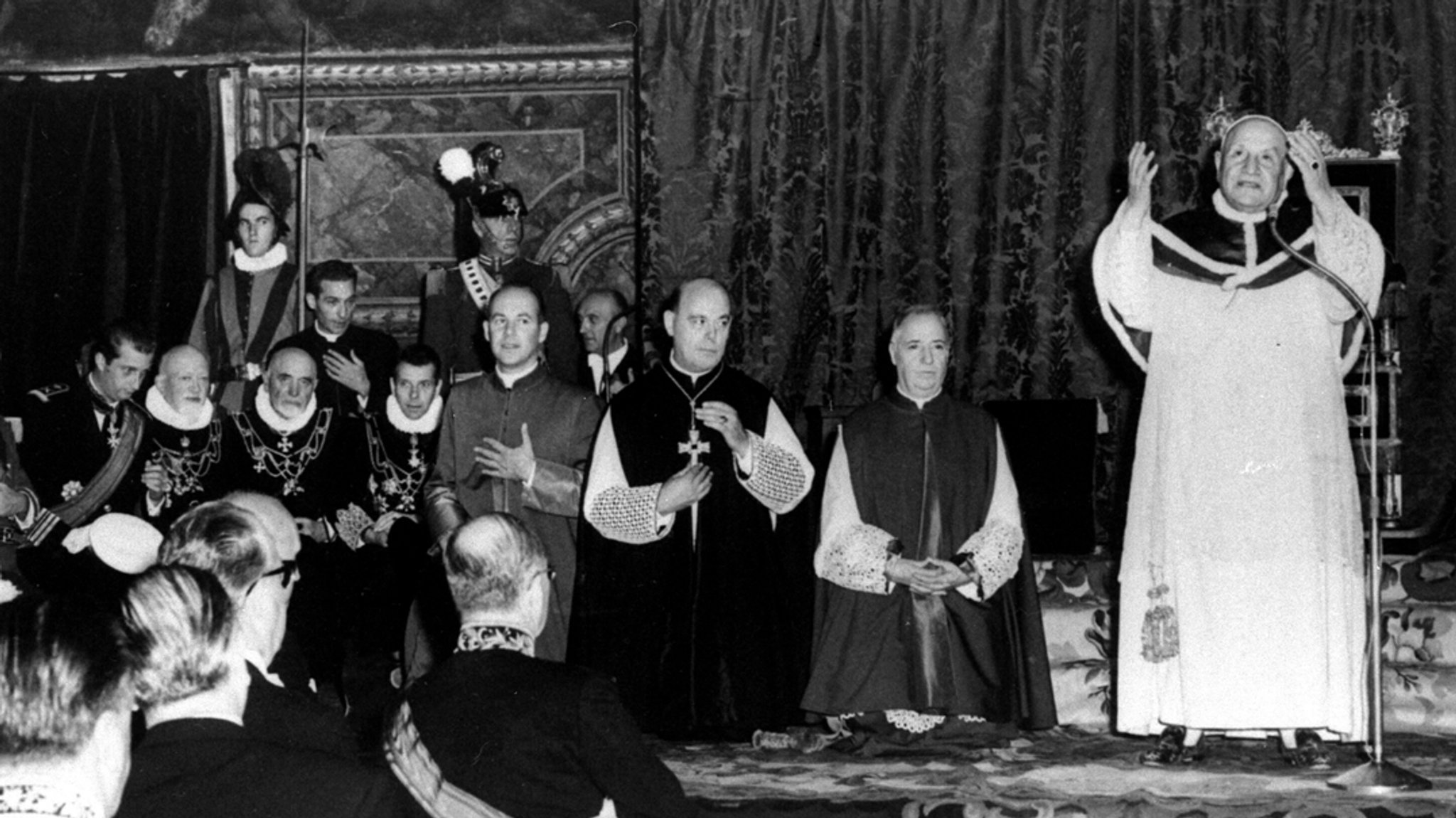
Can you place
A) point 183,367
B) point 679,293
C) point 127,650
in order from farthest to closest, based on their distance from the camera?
point 183,367
point 679,293
point 127,650

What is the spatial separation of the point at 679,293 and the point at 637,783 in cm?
271

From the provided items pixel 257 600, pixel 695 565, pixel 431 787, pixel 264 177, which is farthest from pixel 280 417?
pixel 431 787

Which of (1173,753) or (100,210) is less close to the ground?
(100,210)

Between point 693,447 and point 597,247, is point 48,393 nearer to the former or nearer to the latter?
point 693,447

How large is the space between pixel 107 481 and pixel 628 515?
2206 mm

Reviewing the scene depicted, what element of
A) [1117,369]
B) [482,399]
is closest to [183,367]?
[482,399]

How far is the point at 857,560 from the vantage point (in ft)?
19.1

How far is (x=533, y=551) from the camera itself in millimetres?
3600

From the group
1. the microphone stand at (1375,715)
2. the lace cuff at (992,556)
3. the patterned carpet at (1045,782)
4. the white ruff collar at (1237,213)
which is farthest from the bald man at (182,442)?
the microphone stand at (1375,715)

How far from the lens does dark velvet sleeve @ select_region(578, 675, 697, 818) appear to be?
3518 mm

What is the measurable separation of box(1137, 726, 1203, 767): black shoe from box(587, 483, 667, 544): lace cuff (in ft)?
5.12

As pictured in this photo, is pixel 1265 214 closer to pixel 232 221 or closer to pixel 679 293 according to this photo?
pixel 679 293

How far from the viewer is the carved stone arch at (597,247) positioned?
9.82 m

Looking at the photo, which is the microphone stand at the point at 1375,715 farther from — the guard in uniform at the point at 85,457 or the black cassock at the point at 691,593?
the guard in uniform at the point at 85,457
